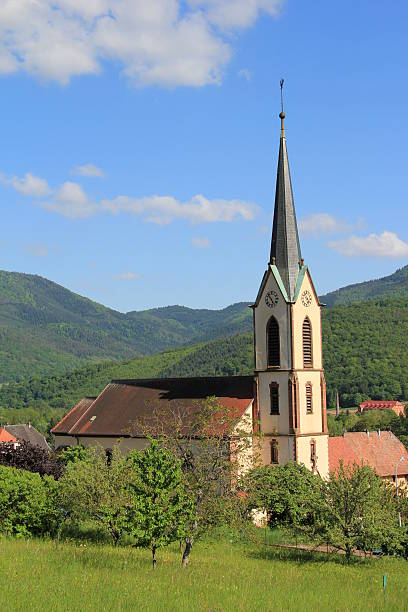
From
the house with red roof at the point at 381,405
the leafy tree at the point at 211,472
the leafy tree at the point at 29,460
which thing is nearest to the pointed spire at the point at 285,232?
the leafy tree at the point at 211,472

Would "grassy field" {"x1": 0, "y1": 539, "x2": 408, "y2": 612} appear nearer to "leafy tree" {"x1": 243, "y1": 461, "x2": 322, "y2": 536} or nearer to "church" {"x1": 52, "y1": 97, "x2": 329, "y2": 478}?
"leafy tree" {"x1": 243, "y1": 461, "x2": 322, "y2": 536}

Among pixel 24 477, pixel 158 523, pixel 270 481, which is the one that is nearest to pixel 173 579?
pixel 158 523

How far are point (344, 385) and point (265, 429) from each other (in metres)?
107

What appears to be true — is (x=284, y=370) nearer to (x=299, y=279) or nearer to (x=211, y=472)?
(x=299, y=279)

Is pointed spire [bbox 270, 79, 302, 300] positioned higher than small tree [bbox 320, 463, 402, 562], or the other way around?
pointed spire [bbox 270, 79, 302, 300]

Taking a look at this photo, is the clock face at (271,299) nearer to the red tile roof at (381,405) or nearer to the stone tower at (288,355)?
the stone tower at (288,355)

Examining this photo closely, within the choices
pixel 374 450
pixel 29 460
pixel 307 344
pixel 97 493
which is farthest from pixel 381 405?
pixel 97 493

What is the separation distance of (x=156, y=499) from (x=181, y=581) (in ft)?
11.1

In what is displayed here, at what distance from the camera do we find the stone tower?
49.0m

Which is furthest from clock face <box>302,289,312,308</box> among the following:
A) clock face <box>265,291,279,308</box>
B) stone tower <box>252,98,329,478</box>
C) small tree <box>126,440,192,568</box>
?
small tree <box>126,440,192,568</box>

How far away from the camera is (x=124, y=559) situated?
30.2m

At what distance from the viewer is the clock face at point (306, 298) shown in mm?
50438

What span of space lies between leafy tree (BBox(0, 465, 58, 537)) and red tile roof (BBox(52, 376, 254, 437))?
42.9ft

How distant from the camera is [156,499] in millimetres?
27406
